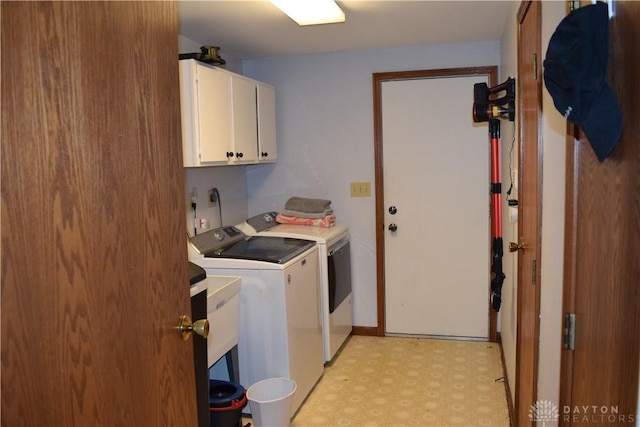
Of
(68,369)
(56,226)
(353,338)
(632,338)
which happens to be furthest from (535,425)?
(353,338)

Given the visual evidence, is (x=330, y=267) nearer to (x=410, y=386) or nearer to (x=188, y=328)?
(x=410, y=386)

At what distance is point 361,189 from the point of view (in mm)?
4191

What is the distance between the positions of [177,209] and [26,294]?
56cm

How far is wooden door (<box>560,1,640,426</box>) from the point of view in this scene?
917 millimetres

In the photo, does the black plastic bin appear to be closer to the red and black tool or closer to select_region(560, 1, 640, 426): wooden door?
the red and black tool

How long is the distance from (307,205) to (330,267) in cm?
61

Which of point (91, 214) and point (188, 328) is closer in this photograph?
point (91, 214)

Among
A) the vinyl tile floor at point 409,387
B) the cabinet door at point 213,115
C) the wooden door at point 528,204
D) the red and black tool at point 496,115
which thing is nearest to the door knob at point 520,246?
the wooden door at point 528,204

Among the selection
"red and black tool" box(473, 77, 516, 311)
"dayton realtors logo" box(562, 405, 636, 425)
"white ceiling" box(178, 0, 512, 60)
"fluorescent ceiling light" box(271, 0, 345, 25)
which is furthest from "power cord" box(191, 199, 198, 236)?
"dayton realtors logo" box(562, 405, 636, 425)

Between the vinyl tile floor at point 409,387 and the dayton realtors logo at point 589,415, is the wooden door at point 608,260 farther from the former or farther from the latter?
the vinyl tile floor at point 409,387

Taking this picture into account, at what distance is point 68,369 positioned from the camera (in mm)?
1015

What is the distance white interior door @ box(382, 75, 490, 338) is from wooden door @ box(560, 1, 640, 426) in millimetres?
2806

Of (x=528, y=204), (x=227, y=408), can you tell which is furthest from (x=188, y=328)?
(x=528, y=204)

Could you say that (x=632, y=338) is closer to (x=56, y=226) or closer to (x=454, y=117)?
(x=56, y=226)
